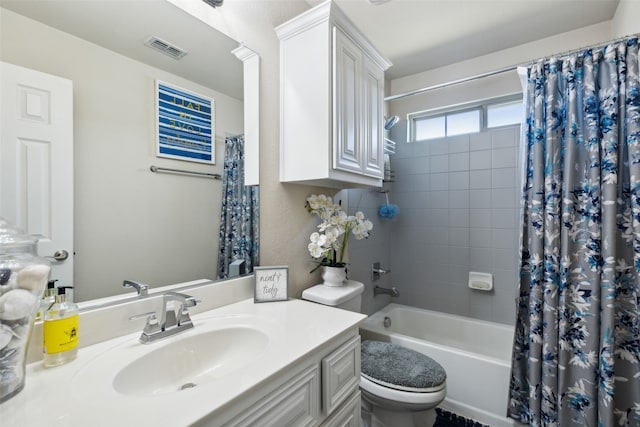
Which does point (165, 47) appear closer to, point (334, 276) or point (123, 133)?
point (123, 133)

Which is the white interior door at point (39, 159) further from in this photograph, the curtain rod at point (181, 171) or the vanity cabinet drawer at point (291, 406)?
the vanity cabinet drawer at point (291, 406)

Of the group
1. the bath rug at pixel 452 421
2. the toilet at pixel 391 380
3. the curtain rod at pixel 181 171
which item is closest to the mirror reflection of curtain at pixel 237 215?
the curtain rod at pixel 181 171

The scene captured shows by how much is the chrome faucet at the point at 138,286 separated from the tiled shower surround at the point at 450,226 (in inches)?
56.5

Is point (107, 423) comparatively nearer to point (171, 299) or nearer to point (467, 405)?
point (171, 299)

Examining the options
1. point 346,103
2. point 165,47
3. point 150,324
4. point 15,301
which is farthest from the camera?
point 346,103

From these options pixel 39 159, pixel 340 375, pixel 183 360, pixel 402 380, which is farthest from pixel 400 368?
pixel 39 159

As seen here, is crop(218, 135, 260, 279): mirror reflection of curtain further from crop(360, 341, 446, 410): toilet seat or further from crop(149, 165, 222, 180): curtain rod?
crop(360, 341, 446, 410): toilet seat

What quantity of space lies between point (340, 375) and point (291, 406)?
0.25 meters

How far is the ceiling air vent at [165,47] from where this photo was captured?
0.99 m

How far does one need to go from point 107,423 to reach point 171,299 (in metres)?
0.45

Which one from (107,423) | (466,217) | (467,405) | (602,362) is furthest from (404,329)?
(107,423)

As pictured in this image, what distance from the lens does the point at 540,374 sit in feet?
4.71

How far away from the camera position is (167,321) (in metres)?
0.93

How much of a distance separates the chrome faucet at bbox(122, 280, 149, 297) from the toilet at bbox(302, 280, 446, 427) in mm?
744
